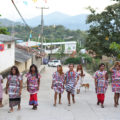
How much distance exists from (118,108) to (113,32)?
1331cm

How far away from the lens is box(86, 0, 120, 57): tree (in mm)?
22688

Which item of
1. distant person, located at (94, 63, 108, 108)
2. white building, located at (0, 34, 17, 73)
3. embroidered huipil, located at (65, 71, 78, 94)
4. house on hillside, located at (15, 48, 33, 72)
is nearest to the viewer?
distant person, located at (94, 63, 108, 108)

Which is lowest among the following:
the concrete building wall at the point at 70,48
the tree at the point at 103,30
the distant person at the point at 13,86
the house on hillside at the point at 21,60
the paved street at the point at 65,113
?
the paved street at the point at 65,113

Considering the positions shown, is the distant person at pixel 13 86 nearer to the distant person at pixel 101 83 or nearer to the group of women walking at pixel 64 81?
the group of women walking at pixel 64 81

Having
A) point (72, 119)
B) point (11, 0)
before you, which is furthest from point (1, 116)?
point (11, 0)

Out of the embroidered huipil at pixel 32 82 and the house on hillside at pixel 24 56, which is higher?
the house on hillside at pixel 24 56

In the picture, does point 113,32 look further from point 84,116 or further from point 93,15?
point 84,116

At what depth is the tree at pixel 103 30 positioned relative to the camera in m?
22.7

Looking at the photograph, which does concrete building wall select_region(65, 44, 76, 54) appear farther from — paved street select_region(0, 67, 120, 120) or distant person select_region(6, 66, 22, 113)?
distant person select_region(6, 66, 22, 113)

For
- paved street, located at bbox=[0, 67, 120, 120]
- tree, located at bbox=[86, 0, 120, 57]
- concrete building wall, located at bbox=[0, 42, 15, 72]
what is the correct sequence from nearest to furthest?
paved street, located at bbox=[0, 67, 120, 120] → concrete building wall, located at bbox=[0, 42, 15, 72] → tree, located at bbox=[86, 0, 120, 57]

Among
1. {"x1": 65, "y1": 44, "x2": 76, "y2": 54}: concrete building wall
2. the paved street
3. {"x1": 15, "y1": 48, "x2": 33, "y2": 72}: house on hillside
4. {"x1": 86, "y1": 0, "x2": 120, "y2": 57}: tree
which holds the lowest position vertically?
the paved street

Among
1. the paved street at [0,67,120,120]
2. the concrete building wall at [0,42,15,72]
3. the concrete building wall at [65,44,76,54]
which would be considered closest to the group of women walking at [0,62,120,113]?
the paved street at [0,67,120,120]

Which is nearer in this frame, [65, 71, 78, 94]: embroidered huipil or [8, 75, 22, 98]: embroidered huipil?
[8, 75, 22, 98]: embroidered huipil

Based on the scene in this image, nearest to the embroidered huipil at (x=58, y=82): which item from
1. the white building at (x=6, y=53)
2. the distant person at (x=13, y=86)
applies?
the distant person at (x=13, y=86)
